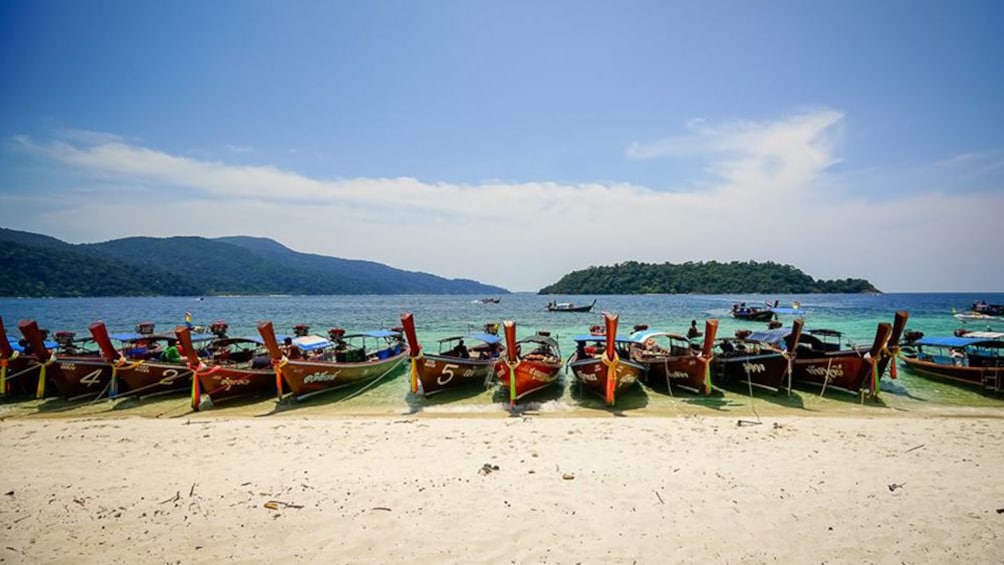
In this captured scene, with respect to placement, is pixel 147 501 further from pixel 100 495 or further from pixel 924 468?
pixel 924 468

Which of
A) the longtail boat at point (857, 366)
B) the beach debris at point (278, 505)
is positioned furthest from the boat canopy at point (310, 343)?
the longtail boat at point (857, 366)

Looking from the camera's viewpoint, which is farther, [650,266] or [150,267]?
[650,266]

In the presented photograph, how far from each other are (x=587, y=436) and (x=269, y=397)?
1120 cm

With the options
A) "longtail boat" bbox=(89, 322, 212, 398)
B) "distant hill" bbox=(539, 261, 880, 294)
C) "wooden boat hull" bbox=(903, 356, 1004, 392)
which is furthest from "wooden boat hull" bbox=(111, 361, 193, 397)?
"distant hill" bbox=(539, 261, 880, 294)

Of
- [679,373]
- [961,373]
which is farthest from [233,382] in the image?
[961,373]

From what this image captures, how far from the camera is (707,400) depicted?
1487 cm

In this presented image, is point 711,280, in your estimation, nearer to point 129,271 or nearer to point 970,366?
point 970,366

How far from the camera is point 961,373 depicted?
54.5 feet

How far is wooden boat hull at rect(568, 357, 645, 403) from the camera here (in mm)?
14027

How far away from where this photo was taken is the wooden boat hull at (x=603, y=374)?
1403 centimetres

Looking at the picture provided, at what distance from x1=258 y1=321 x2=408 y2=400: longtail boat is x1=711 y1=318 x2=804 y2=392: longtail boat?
41.1ft

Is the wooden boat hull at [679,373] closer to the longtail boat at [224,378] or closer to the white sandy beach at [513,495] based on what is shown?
the white sandy beach at [513,495]

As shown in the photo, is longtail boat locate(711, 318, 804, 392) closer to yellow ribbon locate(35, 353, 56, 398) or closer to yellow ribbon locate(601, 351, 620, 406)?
yellow ribbon locate(601, 351, 620, 406)

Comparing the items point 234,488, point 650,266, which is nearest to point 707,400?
point 234,488
